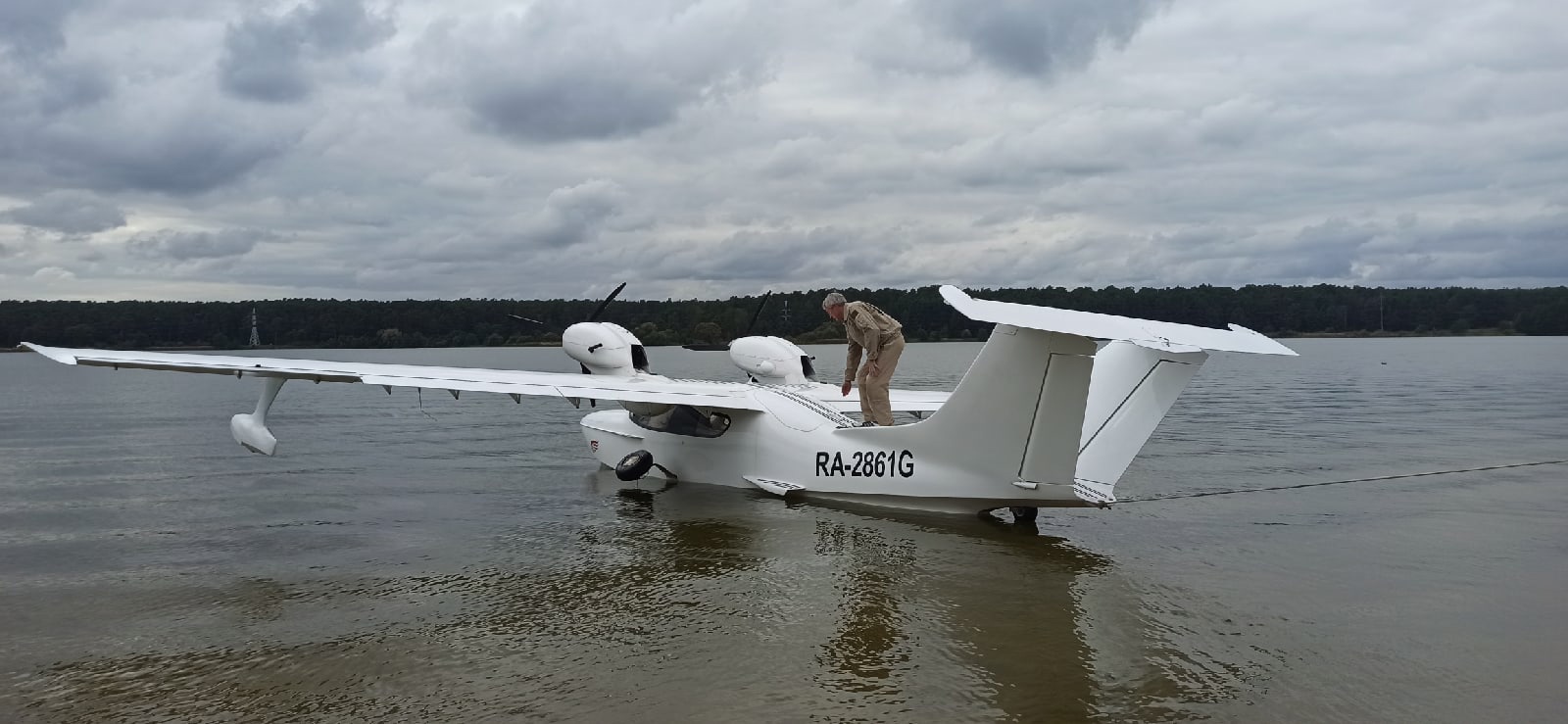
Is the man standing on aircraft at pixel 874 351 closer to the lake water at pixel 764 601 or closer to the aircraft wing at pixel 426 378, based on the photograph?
the lake water at pixel 764 601

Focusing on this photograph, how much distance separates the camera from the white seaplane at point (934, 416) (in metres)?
8.46

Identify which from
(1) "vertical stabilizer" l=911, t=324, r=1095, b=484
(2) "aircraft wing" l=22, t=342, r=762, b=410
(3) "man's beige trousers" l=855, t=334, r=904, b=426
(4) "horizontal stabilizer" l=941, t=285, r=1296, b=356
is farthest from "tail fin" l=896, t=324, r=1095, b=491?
(2) "aircraft wing" l=22, t=342, r=762, b=410

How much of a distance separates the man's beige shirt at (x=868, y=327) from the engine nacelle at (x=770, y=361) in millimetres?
4015

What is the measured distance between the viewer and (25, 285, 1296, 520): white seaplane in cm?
846

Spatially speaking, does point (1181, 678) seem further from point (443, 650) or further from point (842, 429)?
point (842, 429)

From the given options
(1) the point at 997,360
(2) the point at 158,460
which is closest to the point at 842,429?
(1) the point at 997,360

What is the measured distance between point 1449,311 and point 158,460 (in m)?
130

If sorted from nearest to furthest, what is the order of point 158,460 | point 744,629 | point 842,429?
point 744,629 < point 842,429 < point 158,460

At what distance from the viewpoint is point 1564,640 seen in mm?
6102

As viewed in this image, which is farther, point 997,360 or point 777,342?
point 777,342

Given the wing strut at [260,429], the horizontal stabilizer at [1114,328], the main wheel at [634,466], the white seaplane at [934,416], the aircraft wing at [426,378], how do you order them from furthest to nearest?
1. the wing strut at [260,429]
2. the main wheel at [634,466]
3. the aircraft wing at [426,378]
4. the white seaplane at [934,416]
5. the horizontal stabilizer at [1114,328]

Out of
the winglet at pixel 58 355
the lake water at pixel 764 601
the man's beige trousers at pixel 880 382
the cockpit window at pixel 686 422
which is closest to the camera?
the lake water at pixel 764 601

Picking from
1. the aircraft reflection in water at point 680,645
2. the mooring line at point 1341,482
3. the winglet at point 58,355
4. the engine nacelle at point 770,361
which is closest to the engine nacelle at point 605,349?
the engine nacelle at point 770,361

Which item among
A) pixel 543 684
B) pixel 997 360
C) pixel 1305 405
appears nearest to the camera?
pixel 543 684
